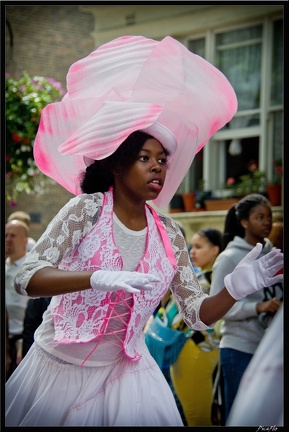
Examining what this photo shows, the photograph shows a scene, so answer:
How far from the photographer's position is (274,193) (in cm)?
975

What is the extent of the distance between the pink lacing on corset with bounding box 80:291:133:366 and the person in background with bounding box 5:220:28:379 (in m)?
3.55

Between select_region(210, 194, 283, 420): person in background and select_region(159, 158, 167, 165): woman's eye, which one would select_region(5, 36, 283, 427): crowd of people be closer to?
select_region(159, 158, 167, 165): woman's eye

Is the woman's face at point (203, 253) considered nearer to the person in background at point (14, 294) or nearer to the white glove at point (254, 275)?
the person in background at point (14, 294)

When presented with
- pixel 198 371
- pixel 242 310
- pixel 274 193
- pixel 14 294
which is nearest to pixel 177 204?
pixel 274 193

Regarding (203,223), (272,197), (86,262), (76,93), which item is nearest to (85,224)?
(86,262)

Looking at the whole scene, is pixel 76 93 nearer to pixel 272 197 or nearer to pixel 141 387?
pixel 141 387

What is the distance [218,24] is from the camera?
1082 cm

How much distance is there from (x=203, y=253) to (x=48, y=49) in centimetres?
720

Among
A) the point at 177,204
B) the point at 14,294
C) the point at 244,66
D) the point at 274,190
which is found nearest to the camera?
the point at 14,294

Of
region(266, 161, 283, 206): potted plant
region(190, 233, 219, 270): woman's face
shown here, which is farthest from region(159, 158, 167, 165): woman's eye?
region(266, 161, 283, 206): potted plant

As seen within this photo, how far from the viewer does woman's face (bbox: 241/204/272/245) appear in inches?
228

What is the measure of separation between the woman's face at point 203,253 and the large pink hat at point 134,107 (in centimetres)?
280

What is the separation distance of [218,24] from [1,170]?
7.43 m

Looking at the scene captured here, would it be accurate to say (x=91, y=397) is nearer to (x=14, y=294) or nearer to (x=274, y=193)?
(x=14, y=294)
